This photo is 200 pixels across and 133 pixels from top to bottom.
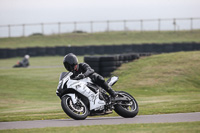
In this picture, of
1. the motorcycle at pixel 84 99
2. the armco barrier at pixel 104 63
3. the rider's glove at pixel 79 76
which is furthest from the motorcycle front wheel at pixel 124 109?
the armco barrier at pixel 104 63

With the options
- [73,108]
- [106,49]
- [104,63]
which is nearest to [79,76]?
[73,108]

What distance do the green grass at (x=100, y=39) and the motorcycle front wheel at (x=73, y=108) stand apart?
4230 cm

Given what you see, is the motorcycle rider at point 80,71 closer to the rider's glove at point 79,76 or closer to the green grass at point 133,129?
the rider's glove at point 79,76

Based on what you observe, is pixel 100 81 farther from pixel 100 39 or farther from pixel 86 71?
pixel 100 39

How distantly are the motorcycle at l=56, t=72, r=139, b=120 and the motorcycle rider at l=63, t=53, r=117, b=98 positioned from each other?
0.09 metres

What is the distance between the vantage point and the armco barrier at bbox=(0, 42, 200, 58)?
3996 centimetres

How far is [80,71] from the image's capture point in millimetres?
10102

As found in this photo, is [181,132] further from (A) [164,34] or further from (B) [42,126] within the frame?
(A) [164,34]

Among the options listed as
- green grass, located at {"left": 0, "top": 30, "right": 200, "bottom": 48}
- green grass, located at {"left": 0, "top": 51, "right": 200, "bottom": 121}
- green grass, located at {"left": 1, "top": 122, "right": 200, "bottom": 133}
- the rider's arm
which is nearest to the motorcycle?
the rider's arm

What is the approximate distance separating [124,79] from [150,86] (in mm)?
1847

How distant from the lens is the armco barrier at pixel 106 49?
40.0 m

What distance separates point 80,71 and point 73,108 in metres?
0.93

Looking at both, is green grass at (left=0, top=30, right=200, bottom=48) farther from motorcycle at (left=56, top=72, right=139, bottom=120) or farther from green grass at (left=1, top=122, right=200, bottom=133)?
green grass at (left=1, top=122, right=200, bottom=133)

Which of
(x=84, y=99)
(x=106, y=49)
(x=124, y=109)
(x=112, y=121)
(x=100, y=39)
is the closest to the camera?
(x=112, y=121)
